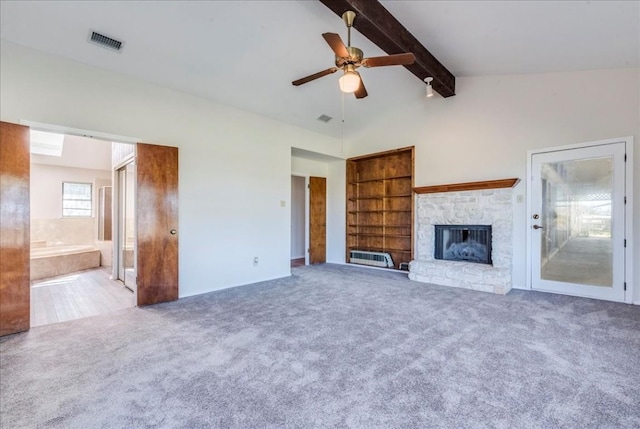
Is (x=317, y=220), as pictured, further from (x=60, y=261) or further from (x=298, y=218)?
(x=60, y=261)

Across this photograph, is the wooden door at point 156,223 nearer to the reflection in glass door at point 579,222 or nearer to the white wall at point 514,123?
the white wall at point 514,123

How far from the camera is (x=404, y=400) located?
1878mm

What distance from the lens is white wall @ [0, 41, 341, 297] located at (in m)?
3.17

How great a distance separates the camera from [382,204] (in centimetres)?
672

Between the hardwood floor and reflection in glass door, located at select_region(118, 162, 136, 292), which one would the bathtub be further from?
reflection in glass door, located at select_region(118, 162, 136, 292)

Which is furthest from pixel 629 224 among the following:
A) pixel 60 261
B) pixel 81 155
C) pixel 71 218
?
pixel 71 218

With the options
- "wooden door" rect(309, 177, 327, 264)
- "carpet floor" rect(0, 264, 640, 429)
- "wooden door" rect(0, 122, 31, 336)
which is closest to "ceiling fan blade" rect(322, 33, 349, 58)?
"carpet floor" rect(0, 264, 640, 429)

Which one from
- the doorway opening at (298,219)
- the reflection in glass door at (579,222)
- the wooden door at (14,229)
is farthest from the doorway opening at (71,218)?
the reflection in glass door at (579,222)

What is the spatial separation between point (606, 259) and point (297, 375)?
461 centimetres

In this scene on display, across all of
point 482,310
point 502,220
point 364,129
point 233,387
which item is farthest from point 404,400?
point 364,129

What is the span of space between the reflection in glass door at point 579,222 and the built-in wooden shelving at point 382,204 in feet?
7.09

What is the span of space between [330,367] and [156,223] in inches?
120

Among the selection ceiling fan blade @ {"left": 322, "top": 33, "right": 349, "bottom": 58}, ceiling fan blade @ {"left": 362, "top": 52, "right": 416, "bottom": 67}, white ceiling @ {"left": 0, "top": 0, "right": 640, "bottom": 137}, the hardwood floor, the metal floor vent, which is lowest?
the hardwood floor

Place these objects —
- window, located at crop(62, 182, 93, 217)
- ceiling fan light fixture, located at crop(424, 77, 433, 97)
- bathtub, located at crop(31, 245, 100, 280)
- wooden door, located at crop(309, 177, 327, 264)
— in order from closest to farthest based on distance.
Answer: ceiling fan light fixture, located at crop(424, 77, 433, 97) → bathtub, located at crop(31, 245, 100, 280) → wooden door, located at crop(309, 177, 327, 264) → window, located at crop(62, 182, 93, 217)
